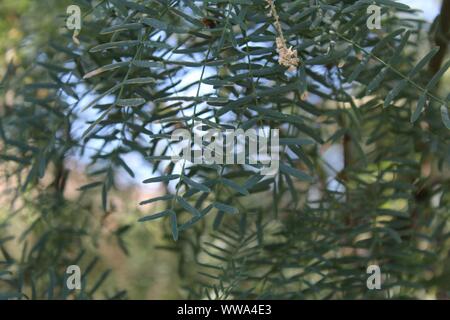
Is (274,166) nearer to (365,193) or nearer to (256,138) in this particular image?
(256,138)

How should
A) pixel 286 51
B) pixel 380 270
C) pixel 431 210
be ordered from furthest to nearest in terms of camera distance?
pixel 431 210 → pixel 380 270 → pixel 286 51

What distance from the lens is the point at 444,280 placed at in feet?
3.05

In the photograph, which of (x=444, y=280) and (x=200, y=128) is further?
(x=444, y=280)

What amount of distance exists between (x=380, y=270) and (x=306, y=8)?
340 mm

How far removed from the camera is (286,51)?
534mm

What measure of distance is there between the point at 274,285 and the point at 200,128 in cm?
28
